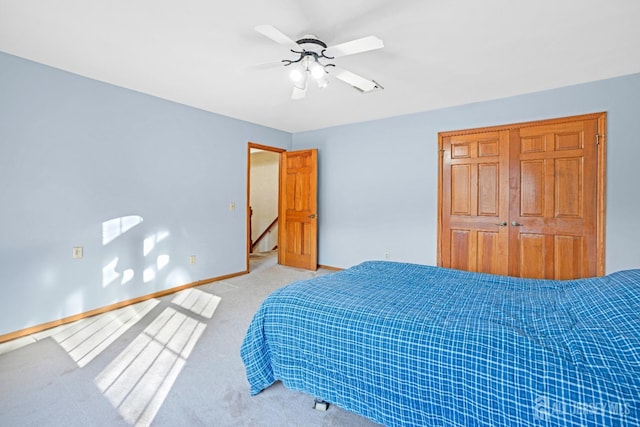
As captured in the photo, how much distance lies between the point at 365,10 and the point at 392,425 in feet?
7.89

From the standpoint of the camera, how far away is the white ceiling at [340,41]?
195cm

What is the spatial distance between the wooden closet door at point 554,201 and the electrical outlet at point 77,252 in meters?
4.78

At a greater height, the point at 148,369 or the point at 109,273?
the point at 109,273

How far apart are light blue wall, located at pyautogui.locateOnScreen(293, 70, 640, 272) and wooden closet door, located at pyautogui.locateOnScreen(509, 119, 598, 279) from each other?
156 mm

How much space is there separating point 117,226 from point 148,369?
181 centimetres

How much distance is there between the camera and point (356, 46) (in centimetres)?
199

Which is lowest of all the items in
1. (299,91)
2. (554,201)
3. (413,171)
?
(554,201)

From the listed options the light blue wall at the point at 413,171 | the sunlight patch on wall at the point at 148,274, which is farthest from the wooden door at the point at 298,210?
the sunlight patch on wall at the point at 148,274

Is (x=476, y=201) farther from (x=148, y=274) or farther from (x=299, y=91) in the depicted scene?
(x=148, y=274)

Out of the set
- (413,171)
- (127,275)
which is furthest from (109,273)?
(413,171)

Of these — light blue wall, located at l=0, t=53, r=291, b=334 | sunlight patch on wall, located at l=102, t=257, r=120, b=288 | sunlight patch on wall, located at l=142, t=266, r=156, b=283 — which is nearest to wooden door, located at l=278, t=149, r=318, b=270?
light blue wall, located at l=0, t=53, r=291, b=334

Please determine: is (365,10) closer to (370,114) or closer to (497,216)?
(370,114)

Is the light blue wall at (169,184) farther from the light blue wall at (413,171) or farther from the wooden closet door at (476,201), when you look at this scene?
the wooden closet door at (476,201)

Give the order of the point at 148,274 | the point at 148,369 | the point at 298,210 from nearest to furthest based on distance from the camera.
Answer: the point at 148,369, the point at 148,274, the point at 298,210
